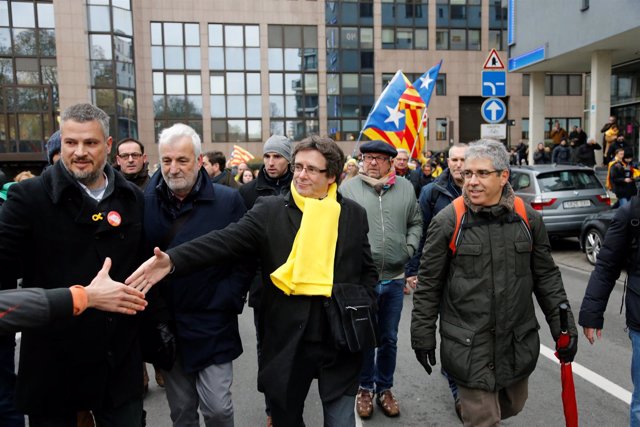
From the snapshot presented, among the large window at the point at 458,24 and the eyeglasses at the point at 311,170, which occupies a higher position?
the large window at the point at 458,24

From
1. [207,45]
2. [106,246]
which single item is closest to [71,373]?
[106,246]

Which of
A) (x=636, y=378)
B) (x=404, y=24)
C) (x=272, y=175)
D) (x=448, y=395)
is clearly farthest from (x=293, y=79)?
(x=636, y=378)

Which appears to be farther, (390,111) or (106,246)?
(390,111)

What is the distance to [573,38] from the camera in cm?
1914

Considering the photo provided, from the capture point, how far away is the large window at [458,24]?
39.2 meters

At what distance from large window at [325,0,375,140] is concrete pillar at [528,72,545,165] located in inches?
639

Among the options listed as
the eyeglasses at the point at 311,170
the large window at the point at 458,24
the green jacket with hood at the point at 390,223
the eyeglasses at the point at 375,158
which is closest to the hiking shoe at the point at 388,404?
the green jacket with hood at the point at 390,223

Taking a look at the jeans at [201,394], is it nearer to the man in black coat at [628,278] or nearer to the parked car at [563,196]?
the man in black coat at [628,278]

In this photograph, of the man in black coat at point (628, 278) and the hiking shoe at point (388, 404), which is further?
the hiking shoe at point (388, 404)

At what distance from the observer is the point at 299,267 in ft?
8.84

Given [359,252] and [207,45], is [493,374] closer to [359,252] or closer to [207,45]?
[359,252]

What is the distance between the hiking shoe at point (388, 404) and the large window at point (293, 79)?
112 feet

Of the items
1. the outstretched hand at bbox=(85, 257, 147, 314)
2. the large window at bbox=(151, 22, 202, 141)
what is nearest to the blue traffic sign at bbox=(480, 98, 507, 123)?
the outstretched hand at bbox=(85, 257, 147, 314)

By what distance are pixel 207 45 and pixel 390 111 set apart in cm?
3038
